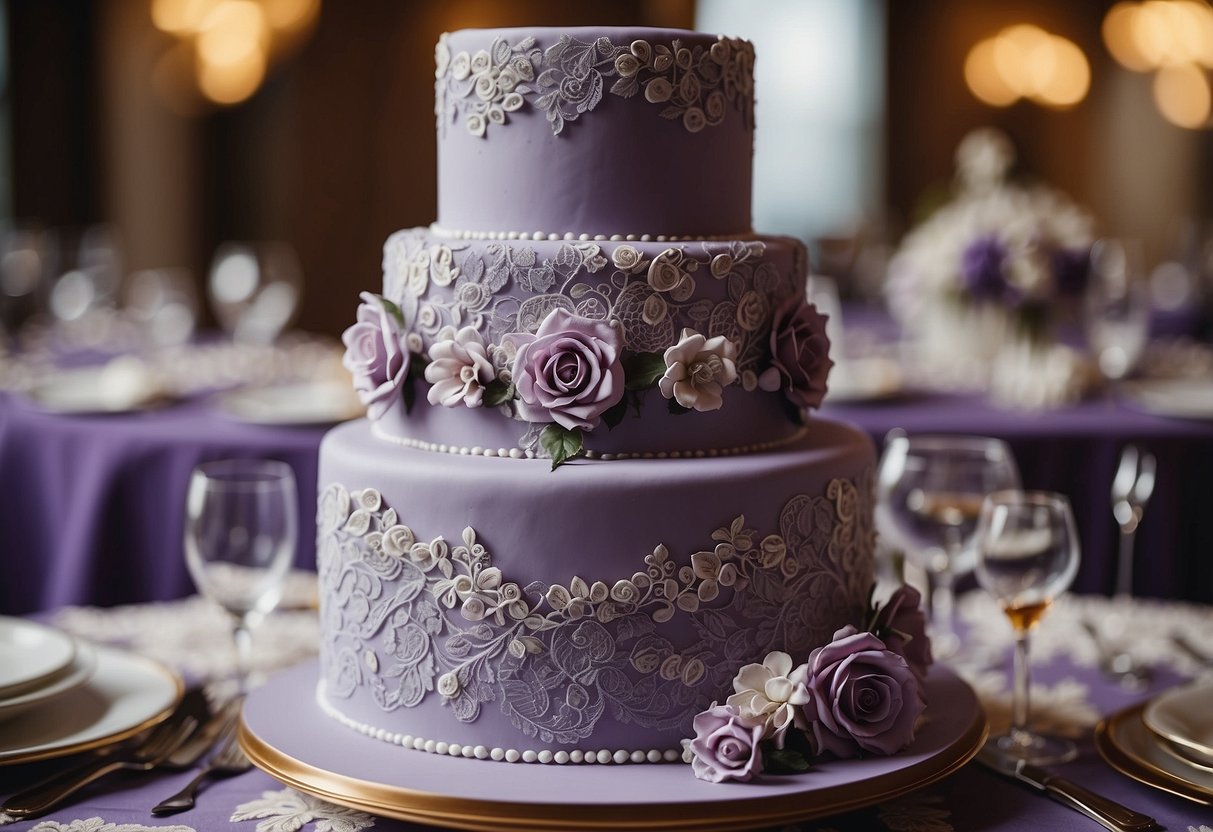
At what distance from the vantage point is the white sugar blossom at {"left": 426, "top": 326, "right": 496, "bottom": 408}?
1688mm

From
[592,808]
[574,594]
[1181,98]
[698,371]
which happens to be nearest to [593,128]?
[698,371]

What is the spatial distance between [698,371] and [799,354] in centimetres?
17

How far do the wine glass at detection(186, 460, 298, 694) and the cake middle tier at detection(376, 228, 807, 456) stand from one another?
0.25 metres

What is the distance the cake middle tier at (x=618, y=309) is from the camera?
5.58 ft

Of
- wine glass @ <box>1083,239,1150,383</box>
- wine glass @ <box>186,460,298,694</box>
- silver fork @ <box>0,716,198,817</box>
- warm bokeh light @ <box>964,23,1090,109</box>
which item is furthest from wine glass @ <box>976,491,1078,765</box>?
warm bokeh light @ <box>964,23,1090,109</box>

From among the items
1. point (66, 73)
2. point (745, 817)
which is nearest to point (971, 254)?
point (745, 817)

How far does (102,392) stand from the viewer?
4172mm

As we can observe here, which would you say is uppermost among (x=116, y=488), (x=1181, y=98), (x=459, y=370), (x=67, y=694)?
(x=1181, y=98)

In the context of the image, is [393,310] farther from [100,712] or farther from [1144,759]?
[1144,759]

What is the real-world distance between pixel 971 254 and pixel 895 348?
2.81 ft

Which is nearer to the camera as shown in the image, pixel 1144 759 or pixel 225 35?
pixel 1144 759

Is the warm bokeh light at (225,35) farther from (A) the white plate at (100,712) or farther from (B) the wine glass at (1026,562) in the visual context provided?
(B) the wine glass at (1026,562)

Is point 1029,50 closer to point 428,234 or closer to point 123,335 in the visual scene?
point 123,335

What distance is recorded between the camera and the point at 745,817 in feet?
4.79
